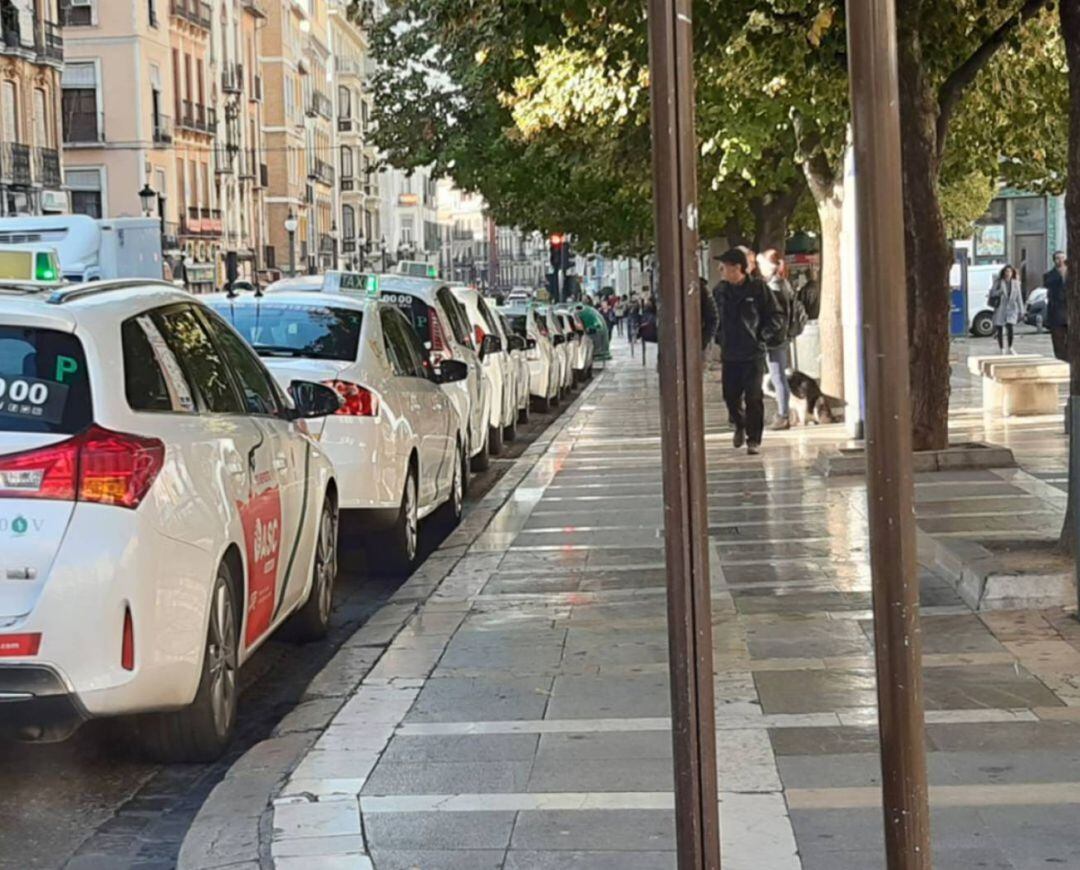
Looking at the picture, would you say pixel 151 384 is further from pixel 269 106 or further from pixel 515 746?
pixel 269 106

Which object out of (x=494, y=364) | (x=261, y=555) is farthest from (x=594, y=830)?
(x=494, y=364)

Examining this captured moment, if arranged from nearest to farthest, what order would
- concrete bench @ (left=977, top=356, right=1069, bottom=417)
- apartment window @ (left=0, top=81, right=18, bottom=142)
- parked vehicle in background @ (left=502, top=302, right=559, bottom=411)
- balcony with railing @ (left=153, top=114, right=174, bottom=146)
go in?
concrete bench @ (left=977, top=356, right=1069, bottom=417), parked vehicle in background @ (left=502, top=302, right=559, bottom=411), apartment window @ (left=0, top=81, right=18, bottom=142), balcony with railing @ (left=153, top=114, right=174, bottom=146)

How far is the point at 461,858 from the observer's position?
17.3 feet

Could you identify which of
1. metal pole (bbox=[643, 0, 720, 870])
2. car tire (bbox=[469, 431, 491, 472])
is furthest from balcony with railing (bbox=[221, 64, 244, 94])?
metal pole (bbox=[643, 0, 720, 870])

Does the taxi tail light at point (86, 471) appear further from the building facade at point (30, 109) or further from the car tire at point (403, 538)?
the building facade at point (30, 109)

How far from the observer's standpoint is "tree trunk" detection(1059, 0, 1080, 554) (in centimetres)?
902

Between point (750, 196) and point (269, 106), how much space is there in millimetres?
65109

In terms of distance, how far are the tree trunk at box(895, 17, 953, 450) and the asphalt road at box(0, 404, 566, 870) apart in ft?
23.4

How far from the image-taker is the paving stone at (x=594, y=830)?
533 centimetres

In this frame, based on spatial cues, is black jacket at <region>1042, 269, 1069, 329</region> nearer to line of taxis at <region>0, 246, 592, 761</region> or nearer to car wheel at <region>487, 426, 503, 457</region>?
car wheel at <region>487, 426, 503, 457</region>

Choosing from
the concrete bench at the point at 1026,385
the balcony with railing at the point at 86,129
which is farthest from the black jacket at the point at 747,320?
the balcony with railing at the point at 86,129

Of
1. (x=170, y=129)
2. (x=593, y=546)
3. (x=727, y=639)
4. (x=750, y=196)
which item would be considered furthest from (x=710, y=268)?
(x=727, y=639)

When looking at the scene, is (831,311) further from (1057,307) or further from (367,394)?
(367,394)

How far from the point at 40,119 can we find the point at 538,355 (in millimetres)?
34431
